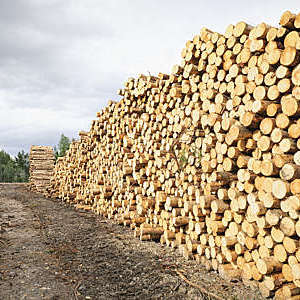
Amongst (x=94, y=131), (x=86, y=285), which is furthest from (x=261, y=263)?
(x=94, y=131)

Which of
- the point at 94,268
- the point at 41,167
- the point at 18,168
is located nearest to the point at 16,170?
the point at 18,168

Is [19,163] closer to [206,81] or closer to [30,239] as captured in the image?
[30,239]

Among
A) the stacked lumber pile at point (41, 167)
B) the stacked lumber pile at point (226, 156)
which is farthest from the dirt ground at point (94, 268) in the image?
the stacked lumber pile at point (41, 167)

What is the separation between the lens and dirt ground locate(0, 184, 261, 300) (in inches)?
140

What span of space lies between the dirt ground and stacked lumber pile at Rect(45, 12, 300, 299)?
30cm

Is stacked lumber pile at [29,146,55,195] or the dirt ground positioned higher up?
stacked lumber pile at [29,146,55,195]

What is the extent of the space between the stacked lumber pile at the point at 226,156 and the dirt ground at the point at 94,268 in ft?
1.00

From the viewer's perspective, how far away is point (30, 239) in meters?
5.79

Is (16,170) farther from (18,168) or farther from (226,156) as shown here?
(226,156)

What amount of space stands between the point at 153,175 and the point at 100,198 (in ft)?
9.65

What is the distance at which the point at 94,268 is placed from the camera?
4.31 m

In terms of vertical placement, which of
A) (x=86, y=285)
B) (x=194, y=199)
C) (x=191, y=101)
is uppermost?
(x=191, y=101)

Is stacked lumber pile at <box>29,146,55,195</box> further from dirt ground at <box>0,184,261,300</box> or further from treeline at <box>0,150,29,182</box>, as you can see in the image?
treeline at <box>0,150,29,182</box>

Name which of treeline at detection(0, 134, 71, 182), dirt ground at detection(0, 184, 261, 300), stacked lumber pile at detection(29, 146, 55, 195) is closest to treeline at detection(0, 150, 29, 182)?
treeline at detection(0, 134, 71, 182)
